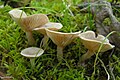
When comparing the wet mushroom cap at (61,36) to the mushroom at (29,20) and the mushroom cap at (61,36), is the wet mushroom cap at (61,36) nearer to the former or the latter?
the mushroom cap at (61,36)

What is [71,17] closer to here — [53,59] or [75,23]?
[75,23]

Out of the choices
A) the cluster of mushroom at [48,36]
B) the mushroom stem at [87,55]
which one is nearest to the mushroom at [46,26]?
the cluster of mushroom at [48,36]

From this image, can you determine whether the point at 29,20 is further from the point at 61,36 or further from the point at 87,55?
the point at 87,55

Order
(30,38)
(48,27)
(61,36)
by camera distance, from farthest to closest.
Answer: (30,38) → (48,27) → (61,36)

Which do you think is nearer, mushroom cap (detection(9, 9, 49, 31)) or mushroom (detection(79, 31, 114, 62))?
mushroom (detection(79, 31, 114, 62))

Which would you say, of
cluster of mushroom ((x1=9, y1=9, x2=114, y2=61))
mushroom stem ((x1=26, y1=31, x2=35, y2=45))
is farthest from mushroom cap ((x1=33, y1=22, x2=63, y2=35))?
mushroom stem ((x1=26, y1=31, x2=35, y2=45))

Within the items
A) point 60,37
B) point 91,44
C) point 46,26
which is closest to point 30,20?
point 46,26

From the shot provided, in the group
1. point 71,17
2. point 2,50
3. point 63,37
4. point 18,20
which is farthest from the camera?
point 71,17

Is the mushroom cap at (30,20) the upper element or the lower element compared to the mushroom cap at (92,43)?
upper

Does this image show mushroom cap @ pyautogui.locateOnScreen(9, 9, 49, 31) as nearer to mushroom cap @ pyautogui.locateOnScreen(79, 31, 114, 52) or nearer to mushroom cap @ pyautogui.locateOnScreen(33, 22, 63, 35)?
mushroom cap @ pyautogui.locateOnScreen(33, 22, 63, 35)

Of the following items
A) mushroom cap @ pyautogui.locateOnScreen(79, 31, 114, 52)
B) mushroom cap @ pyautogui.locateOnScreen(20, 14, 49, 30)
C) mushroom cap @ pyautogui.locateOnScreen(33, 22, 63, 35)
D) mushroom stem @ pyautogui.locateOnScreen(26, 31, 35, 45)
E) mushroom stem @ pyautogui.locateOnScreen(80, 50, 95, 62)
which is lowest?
mushroom stem @ pyautogui.locateOnScreen(80, 50, 95, 62)

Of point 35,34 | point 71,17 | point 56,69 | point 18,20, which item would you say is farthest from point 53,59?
point 71,17
